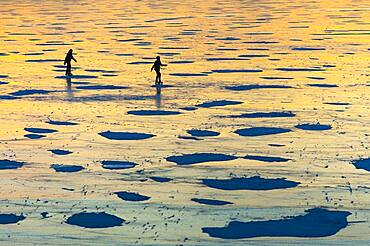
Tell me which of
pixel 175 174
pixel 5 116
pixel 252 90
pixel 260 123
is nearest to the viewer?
pixel 175 174

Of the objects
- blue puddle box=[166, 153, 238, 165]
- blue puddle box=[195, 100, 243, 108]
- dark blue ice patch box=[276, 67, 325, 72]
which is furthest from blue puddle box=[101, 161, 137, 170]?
dark blue ice patch box=[276, 67, 325, 72]

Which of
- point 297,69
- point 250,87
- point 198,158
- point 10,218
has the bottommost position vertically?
point 10,218

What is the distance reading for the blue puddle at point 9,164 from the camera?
13.3m

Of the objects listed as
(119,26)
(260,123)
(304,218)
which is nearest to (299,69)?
(260,123)

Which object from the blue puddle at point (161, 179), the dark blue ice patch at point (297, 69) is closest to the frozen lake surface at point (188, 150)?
the blue puddle at point (161, 179)

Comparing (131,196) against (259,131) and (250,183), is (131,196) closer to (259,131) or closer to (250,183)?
(250,183)

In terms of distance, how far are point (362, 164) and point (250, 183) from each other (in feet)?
7.08

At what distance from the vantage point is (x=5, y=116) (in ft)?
59.3

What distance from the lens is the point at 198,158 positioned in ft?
Answer: 45.3

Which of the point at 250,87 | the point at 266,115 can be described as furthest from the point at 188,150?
the point at 250,87

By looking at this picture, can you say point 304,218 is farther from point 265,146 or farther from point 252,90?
point 252,90

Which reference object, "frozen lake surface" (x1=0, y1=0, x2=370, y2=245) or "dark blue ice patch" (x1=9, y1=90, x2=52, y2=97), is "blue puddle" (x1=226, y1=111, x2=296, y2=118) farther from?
"dark blue ice patch" (x1=9, y1=90, x2=52, y2=97)

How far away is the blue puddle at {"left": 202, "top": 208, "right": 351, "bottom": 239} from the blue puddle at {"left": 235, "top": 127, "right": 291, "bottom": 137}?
511 cm

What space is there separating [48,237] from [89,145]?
5.18 m
